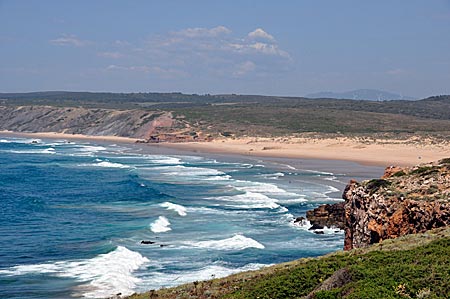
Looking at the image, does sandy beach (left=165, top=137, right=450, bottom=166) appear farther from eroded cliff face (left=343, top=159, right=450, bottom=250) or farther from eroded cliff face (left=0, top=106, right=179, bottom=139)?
eroded cliff face (left=343, top=159, right=450, bottom=250)

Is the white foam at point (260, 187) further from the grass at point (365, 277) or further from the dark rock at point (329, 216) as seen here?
the grass at point (365, 277)

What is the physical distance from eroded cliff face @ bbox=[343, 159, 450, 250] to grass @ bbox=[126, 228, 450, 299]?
2.66m

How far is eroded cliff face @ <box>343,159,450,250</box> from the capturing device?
23297 mm

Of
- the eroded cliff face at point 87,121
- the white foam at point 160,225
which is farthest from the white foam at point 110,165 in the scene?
the eroded cliff face at point 87,121

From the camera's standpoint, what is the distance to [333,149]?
94.7 meters

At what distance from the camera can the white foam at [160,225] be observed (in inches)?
1537

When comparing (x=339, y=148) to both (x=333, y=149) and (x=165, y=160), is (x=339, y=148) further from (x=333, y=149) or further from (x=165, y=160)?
(x=165, y=160)

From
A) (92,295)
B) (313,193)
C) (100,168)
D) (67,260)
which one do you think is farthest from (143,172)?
(92,295)

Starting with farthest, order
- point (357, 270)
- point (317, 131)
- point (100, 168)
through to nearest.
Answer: point (317, 131) < point (100, 168) < point (357, 270)

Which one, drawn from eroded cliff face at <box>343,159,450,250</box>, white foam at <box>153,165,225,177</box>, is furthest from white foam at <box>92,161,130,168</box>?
eroded cliff face at <box>343,159,450,250</box>

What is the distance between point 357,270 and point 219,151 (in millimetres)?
87216

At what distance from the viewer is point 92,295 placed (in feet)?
84.9

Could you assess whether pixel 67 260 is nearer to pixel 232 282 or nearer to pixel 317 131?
pixel 232 282

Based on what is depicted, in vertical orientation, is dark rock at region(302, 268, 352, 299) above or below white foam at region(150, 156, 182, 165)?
above
